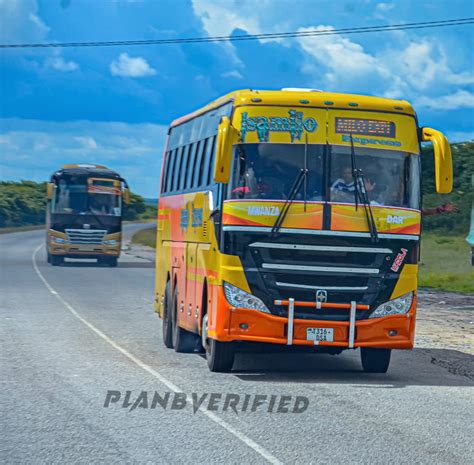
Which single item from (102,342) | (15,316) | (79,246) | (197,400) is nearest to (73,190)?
(79,246)

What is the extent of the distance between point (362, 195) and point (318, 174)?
552mm

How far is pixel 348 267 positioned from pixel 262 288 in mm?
988

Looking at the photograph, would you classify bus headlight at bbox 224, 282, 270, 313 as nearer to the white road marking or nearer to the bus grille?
the white road marking

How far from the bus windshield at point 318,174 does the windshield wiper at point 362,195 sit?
4cm

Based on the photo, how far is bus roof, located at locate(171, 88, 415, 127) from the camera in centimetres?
1334

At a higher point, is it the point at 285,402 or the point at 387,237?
the point at 387,237

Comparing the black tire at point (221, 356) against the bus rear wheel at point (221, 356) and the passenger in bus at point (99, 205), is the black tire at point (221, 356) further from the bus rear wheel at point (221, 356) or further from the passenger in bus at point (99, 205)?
the passenger in bus at point (99, 205)

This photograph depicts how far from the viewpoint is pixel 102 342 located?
16.7 metres

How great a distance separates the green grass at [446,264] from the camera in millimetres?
35000

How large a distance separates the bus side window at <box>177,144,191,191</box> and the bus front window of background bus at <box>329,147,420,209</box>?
372 cm

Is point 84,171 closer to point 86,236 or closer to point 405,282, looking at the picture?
point 86,236

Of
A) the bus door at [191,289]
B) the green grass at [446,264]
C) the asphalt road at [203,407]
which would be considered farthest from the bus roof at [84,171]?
the bus door at [191,289]

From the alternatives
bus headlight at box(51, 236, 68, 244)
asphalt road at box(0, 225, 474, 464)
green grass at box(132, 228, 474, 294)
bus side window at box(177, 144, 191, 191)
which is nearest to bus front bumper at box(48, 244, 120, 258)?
bus headlight at box(51, 236, 68, 244)

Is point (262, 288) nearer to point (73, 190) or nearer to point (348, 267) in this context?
point (348, 267)
